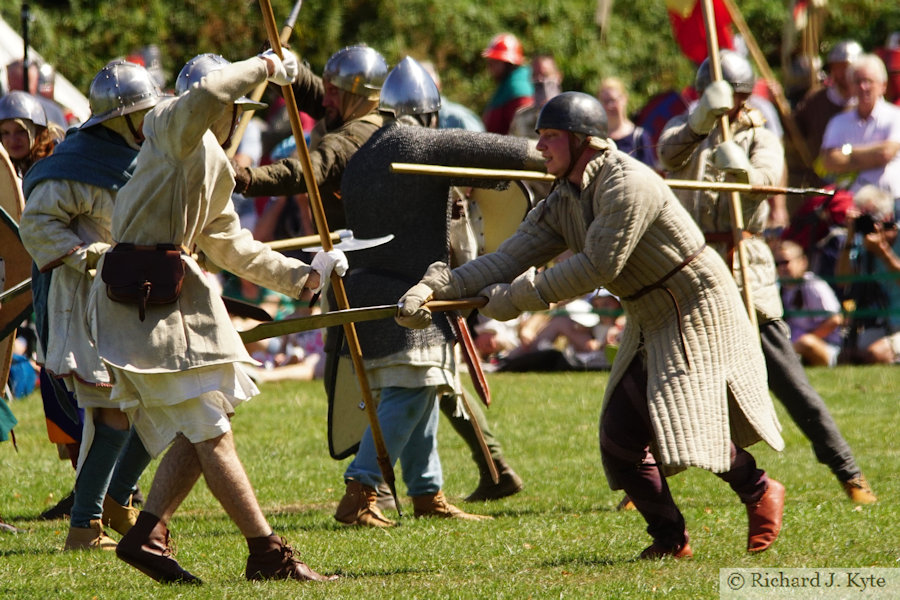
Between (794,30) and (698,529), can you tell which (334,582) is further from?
(794,30)

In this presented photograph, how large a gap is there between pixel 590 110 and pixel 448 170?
576 mm

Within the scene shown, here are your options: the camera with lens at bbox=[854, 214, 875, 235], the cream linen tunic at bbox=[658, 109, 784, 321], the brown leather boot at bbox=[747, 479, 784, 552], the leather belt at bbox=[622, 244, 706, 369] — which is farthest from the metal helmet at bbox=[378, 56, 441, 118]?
the camera with lens at bbox=[854, 214, 875, 235]

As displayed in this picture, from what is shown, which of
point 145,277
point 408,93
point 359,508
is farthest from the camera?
point 408,93

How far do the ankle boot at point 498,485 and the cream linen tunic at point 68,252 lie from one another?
197cm

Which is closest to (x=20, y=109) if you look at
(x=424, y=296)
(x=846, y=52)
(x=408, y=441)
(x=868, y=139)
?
(x=408, y=441)

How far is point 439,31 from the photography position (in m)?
16.7

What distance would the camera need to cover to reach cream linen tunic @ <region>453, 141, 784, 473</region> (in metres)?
4.85

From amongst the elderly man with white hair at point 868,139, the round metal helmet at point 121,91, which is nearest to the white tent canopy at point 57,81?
the elderly man with white hair at point 868,139

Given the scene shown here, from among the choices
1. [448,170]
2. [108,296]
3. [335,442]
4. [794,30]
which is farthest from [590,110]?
[794,30]

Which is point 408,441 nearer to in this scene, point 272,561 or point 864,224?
point 272,561

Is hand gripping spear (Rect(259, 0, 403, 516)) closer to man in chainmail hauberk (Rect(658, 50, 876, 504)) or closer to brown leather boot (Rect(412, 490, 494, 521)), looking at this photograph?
brown leather boot (Rect(412, 490, 494, 521))

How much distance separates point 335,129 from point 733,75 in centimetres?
179

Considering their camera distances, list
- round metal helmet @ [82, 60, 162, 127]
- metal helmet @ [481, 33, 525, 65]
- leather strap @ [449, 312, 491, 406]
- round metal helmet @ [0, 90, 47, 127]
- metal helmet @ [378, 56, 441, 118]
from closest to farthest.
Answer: round metal helmet @ [82, 60, 162, 127]
leather strap @ [449, 312, 491, 406]
metal helmet @ [378, 56, 441, 118]
round metal helmet @ [0, 90, 47, 127]
metal helmet @ [481, 33, 525, 65]

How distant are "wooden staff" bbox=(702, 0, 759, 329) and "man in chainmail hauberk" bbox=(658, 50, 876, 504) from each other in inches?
2.4
